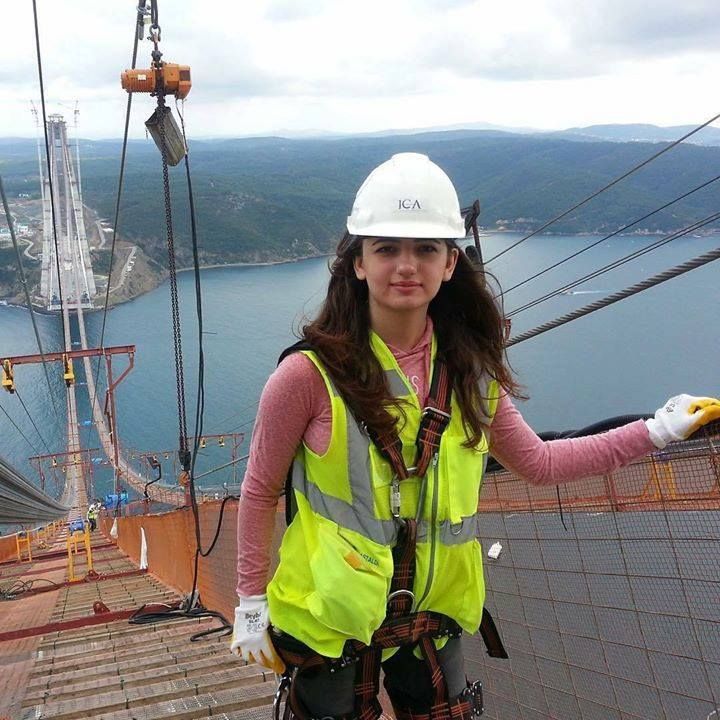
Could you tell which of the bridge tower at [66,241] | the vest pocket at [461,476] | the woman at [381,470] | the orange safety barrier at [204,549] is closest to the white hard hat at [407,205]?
the woman at [381,470]

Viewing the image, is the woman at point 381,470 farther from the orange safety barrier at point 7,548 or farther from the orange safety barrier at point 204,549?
the orange safety barrier at point 7,548

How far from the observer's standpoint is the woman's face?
3.15 feet

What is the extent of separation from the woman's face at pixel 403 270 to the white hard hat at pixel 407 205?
2cm

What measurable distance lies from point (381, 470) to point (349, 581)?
134 millimetres

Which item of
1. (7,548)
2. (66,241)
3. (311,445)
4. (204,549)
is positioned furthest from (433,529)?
(66,241)

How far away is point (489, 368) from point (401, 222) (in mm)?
245

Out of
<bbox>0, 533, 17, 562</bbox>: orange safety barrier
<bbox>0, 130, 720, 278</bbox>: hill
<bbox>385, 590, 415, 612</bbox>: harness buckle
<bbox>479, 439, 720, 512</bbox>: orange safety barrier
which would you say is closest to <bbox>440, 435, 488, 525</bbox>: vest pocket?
<bbox>385, 590, 415, 612</bbox>: harness buckle

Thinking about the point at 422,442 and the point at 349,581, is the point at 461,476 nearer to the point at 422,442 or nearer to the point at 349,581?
Result: the point at 422,442

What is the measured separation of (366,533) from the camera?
0.93 meters

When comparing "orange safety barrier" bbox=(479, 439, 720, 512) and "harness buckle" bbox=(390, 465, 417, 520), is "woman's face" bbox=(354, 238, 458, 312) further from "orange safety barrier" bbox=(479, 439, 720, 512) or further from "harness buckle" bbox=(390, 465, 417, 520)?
"orange safety barrier" bbox=(479, 439, 720, 512)

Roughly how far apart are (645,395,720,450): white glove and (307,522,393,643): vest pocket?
1.45ft

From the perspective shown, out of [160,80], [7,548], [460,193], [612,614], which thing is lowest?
[612,614]

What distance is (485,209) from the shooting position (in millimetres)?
49000

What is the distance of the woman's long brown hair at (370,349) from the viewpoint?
3.05 ft
